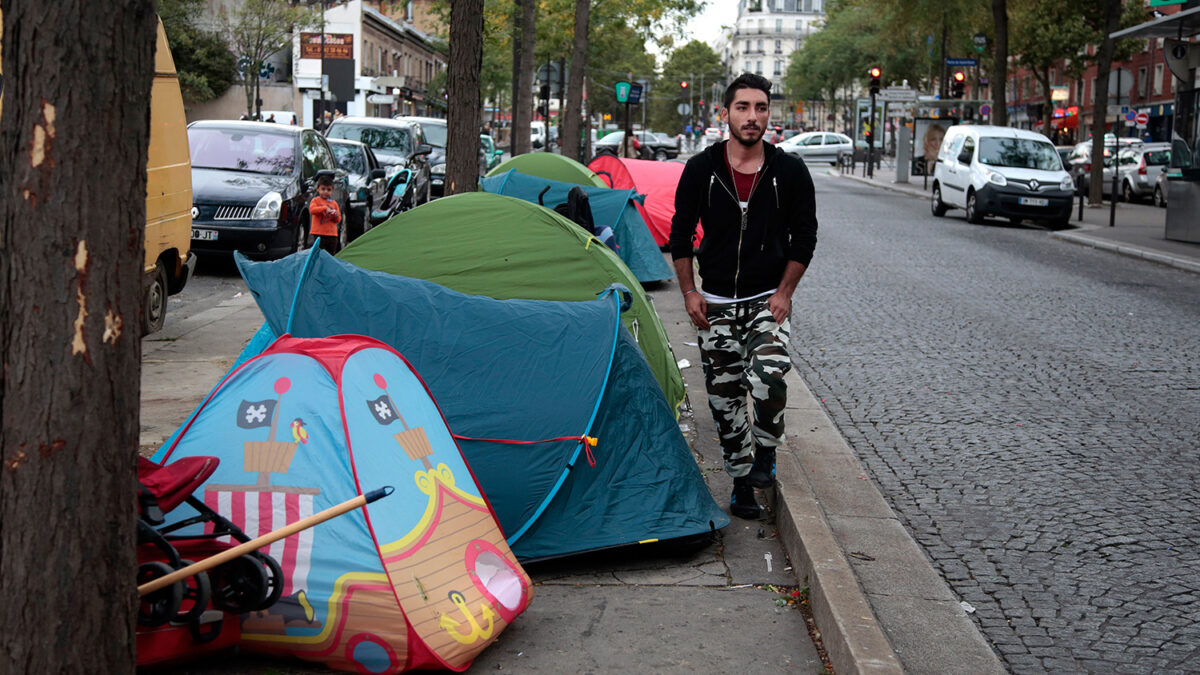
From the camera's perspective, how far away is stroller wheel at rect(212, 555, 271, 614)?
3443 mm

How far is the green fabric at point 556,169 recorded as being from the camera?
15383mm

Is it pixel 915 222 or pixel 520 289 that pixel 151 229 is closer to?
pixel 520 289

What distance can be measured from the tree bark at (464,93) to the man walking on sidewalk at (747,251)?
17.3 feet

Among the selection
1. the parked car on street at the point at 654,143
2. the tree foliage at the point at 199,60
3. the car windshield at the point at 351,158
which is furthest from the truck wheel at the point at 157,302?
the tree foliage at the point at 199,60

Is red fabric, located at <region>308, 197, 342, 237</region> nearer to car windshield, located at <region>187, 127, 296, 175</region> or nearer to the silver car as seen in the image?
car windshield, located at <region>187, 127, 296, 175</region>

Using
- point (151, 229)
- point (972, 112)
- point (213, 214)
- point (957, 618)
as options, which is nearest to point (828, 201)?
point (972, 112)

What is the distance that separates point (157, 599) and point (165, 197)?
6.78 meters

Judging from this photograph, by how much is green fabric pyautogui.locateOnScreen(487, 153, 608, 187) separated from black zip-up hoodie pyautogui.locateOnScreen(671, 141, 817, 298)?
10.0m

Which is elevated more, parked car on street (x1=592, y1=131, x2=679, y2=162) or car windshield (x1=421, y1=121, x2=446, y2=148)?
parked car on street (x1=592, y1=131, x2=679, y2=162)

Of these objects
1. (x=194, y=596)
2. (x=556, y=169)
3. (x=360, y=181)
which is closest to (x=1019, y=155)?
(x=556, y=169)

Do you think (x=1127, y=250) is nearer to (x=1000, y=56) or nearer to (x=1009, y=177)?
(x=1009, y=177)

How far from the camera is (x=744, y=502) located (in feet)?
17.7

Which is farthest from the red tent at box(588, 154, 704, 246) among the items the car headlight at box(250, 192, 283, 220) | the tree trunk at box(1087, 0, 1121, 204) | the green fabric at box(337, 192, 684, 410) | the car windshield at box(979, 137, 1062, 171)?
the tree trunk at box(1087, 0, 1121, 204)

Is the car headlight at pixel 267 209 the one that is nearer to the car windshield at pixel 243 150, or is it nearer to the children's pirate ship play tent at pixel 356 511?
the car windshield at pixel 243 150
